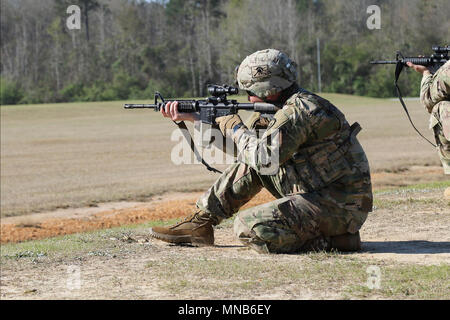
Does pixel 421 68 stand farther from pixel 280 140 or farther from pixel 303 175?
pixel 280 140

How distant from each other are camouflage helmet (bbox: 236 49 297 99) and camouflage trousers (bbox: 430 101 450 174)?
2.61 m

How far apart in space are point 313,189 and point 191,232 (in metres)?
1.18

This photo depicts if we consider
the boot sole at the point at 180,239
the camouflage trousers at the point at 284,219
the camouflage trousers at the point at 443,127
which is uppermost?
the camouflage trousers at the point at 443,127

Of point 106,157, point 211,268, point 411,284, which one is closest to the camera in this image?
point 411,284

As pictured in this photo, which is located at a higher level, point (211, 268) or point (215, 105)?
point (215, 105)

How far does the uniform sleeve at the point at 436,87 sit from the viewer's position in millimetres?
7273

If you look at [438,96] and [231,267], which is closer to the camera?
[231,267]

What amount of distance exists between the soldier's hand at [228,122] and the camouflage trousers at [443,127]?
285 centimetres

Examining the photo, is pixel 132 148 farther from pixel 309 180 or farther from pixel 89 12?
pixel 89 12

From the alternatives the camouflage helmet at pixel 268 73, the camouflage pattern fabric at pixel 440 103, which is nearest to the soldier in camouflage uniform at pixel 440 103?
the camouflage pattern fabric at pixel 440 103

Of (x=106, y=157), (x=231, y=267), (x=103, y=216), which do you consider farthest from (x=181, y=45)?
(x=231, y=267)

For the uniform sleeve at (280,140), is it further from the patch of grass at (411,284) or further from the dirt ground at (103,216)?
the dirt ground at (103,216)

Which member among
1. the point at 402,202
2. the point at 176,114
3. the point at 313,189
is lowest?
the point at 402,202

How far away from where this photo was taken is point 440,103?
7.60 meters
